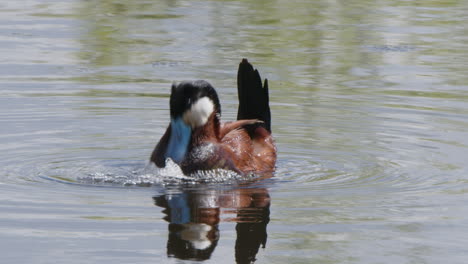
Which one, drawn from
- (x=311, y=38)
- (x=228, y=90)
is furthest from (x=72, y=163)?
(x=311, y=38)

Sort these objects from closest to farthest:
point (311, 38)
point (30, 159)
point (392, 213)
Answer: point (392, 213) → point (30, 159) → point (311, 38)

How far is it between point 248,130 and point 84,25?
6968 millimetres

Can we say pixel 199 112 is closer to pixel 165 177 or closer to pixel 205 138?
pixel 205 138

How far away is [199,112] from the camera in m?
7.00

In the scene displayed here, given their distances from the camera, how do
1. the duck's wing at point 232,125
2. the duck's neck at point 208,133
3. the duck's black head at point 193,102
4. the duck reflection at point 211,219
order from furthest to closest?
the duck's wing at point 232,125, the duck's neck at point 208,133, the duck's black head at point 193,102, the duck reflection at point 211,219

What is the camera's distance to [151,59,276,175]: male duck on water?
6.93 metres

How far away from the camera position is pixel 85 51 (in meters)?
12.5

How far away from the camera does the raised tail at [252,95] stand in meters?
7.87

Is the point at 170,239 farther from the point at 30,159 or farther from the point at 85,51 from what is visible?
the point at 85,51

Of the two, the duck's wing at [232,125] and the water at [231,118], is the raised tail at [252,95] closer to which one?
the duck's wing at [232,125]

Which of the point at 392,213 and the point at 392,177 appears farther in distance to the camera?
the point at 392,177

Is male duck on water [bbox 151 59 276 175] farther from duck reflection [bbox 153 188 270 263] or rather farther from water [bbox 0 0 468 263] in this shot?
duck reflection [bbox 153 188 270 263]

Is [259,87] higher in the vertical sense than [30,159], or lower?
higher

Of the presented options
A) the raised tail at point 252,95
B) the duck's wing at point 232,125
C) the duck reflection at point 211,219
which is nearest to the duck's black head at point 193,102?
the duck's wing at point 232,125
